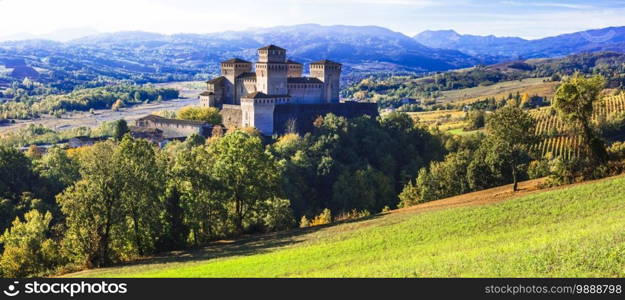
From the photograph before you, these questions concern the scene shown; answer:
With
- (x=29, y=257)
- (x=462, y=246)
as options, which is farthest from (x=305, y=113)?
(x=462, y=246)

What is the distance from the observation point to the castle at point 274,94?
80250mm

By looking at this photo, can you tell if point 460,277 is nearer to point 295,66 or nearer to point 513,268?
point 513,268

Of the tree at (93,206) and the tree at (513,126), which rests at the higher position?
the tree at (513,126)

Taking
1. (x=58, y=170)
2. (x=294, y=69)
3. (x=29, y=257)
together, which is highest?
(x=294, y=69)

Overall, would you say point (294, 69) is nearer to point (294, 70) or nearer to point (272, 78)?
point (294, 70)

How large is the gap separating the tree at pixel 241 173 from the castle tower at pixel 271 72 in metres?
40.9

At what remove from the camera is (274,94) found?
83.2m

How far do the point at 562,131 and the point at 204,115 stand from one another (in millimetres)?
51869

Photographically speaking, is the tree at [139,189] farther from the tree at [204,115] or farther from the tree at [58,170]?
the tree at [204,115]

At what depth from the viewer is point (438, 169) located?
194 ft

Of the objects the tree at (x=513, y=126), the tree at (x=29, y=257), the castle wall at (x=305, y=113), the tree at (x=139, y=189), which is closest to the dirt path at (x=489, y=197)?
the tree at (x=513, y=126)
